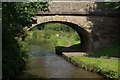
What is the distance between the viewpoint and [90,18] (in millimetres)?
15820

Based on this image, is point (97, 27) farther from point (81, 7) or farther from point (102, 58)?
point (102, 58)

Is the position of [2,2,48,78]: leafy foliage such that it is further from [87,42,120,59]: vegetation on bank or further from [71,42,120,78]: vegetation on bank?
[87,42,120,59]: vegetation on bank

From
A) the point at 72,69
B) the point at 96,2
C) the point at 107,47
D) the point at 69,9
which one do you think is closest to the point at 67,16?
the point at 69,9

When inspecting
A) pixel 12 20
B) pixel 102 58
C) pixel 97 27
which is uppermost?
pixel 12 20

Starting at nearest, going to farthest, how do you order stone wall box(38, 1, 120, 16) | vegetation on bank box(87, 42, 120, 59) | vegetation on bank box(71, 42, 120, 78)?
vegetation on bank box(71, 42, 120, 78)
vegetation on bank box(87, 42, 120, 59)
stone wall box(38, 1, 120, 16)

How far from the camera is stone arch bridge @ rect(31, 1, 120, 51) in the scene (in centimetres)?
1529

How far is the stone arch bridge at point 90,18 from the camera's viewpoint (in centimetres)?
1529

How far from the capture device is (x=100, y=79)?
29.7 feet

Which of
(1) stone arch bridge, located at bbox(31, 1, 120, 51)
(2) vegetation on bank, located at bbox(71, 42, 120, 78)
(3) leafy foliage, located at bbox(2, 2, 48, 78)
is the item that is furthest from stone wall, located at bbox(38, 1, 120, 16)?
(3) leafy foliage, located at bbox(2, 2, 48, 78)

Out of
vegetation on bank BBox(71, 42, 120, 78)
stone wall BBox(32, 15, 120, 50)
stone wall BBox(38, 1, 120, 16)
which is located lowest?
vegetation on bank BBox(71, 42, 120, 78)

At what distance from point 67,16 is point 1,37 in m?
10.9

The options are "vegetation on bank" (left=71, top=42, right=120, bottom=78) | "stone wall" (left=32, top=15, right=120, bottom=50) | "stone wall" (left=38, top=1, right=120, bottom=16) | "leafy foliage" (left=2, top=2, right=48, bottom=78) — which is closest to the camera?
"leafy foliage" (left=2, top=2, right=48, bottom=78)

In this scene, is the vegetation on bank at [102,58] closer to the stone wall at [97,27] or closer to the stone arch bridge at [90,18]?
the stone wall at [97,27]

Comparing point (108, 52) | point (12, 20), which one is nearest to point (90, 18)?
point (108, 52)
